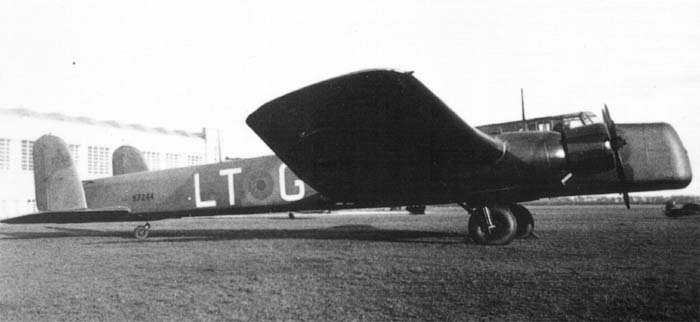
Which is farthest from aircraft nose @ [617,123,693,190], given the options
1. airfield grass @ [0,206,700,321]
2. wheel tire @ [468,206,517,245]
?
wheel tire @ [468,206,517,245]

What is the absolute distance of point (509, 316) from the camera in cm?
326

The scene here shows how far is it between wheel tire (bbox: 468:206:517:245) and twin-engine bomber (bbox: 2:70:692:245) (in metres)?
0.02

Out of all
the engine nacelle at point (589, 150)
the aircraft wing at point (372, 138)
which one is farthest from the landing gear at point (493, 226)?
the engine nacelle at point (589, 150)

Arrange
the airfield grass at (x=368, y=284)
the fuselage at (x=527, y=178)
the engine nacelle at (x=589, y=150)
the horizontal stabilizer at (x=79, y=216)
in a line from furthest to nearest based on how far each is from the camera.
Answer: the horizontal stabilizer at (x=79, y=216), the fuselage at (x=527, y=178), the engine nacelle at (x=589, y=150), the airfield grass at (x=368, y=284)

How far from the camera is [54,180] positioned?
11.2 meters

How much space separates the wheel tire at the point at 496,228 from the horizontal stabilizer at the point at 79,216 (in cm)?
765

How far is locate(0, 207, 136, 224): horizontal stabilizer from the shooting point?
10547mm

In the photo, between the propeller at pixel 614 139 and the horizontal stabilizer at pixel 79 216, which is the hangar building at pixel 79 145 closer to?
the horizontal stabilizer at pixel 79 216

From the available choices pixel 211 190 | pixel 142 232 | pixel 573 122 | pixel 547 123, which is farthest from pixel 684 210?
pixel 142 232

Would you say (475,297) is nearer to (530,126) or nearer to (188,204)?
(530,126)

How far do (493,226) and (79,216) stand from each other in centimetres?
895

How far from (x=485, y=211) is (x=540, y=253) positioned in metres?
1.52

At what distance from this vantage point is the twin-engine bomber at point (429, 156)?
20.3ft

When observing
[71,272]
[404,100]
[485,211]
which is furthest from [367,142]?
[71,272]
